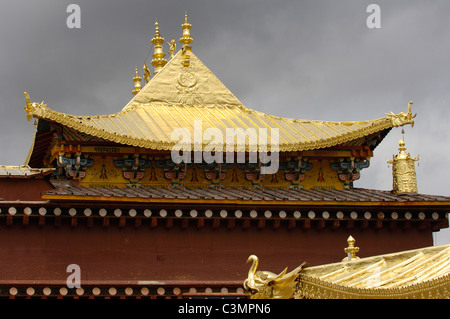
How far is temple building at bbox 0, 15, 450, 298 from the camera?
22.8 m

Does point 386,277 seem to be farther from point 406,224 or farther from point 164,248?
point 406,224

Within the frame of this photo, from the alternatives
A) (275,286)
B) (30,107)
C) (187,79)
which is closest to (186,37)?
(187,79)

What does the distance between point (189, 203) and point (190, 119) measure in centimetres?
Answer: 379

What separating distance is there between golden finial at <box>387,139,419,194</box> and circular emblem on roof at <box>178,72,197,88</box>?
5673mm

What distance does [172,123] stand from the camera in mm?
25984

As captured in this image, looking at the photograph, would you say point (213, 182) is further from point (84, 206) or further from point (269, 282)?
point (269, 282)

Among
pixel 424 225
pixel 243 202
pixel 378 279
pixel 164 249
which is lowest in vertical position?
pixel 378 279

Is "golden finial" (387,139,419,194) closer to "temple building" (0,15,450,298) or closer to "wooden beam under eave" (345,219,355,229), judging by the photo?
"temple building" (0,15,450,298)

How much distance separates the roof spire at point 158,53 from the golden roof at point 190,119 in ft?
9.99

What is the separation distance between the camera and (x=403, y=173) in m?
25.5

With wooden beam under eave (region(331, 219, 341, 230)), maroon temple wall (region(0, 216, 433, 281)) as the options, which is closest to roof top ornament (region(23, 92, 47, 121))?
maroon temple wall (region(0, 216, 433, 281))

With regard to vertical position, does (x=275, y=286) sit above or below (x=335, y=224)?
below

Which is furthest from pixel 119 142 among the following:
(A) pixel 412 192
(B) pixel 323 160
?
(A) pixel 412 192

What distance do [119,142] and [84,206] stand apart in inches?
76.4
